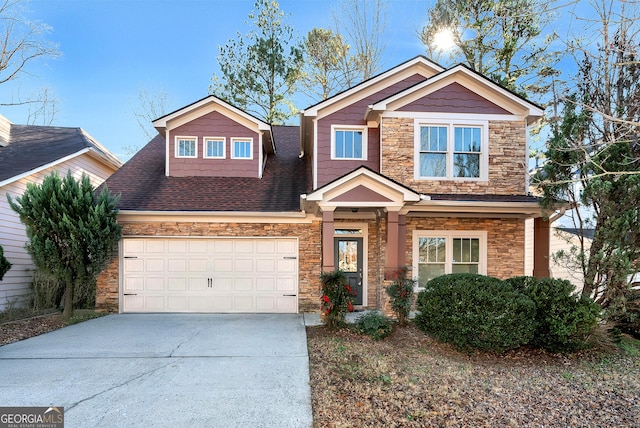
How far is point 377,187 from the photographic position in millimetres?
7406

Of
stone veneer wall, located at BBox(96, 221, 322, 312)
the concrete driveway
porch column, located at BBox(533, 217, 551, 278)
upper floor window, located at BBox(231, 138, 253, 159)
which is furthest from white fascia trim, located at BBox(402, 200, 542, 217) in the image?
upper floor window, located at BBox(231, 138, 253, 159)

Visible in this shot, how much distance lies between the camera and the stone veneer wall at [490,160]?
8.84 m

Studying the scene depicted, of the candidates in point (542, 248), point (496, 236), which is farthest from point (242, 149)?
point (542, 248)

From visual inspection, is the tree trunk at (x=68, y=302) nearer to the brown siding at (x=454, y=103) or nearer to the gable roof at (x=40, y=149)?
the gable roof at (x=40, y=149)

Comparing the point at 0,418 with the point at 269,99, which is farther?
the point at 269,99

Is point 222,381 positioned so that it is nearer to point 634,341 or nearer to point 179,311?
point 179,311

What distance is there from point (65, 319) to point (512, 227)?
11399 mm

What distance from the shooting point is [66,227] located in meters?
7.50

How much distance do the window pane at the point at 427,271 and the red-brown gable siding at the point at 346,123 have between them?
2.86 meters

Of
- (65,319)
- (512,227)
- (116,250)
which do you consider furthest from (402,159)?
(65,319)

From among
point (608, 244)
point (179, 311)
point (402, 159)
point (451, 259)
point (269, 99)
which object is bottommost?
point (179, 311)

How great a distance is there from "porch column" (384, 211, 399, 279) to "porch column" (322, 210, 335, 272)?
4.06 ft

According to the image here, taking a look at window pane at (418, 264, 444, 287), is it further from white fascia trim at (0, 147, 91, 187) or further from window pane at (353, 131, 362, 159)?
white fascia trim at (0, 147, 91, 187)

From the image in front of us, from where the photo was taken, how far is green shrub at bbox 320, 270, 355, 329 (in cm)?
697
